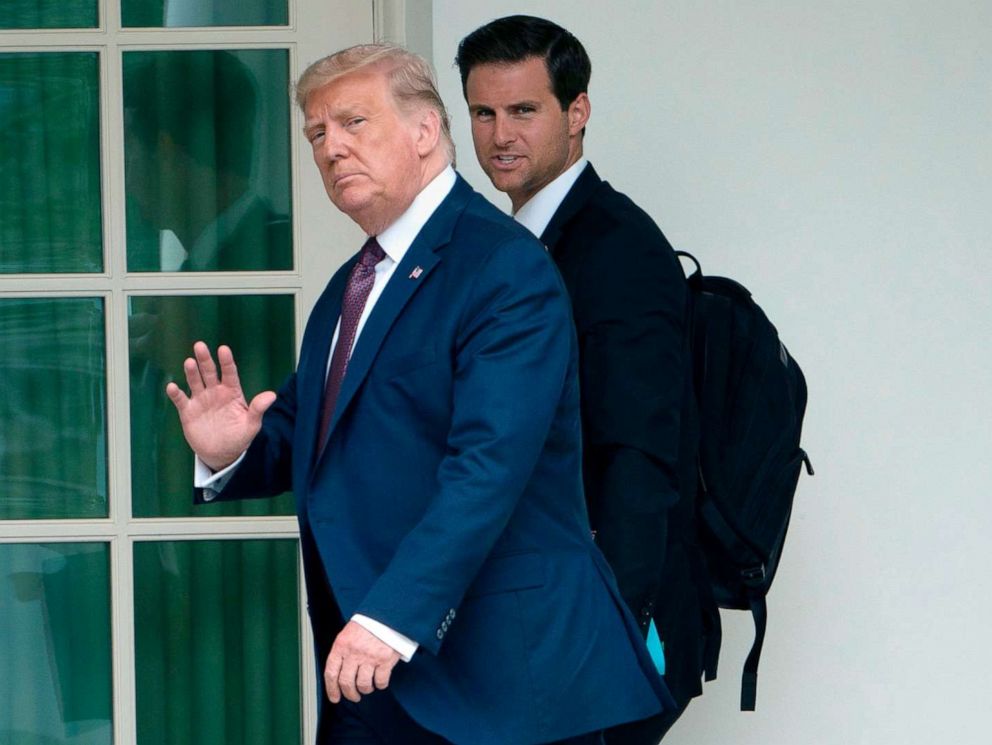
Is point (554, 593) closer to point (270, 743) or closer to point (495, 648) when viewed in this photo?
point (495, 648)

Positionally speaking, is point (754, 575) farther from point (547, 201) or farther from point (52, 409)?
point (52, 409)

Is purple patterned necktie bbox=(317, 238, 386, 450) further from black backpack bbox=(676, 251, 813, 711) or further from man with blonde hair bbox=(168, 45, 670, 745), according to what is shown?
black backpack bbox=(676, 251, 813, 711)

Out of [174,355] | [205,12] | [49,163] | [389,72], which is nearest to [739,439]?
[389,72]

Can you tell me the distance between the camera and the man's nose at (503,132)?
273cm

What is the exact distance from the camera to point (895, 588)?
3.65 metres

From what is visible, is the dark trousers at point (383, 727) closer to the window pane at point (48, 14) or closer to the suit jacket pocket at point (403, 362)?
the suit jacket pocket at point (403, 362)

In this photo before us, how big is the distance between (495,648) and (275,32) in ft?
6.13

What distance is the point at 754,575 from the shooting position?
2.84 meters

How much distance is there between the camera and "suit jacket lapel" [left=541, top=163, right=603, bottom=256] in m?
2.66

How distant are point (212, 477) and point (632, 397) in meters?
0.64

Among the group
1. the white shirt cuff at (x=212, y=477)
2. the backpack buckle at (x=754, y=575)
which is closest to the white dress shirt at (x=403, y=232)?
the white shirt cuff at (x=212, y=477)

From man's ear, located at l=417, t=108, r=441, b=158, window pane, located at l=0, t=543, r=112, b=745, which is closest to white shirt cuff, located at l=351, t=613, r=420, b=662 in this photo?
man's ear, located at l=417, t=108, r=441, b=158

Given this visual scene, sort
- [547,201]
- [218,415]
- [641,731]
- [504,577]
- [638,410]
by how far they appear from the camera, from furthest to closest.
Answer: [547,201], [641,731], [638,410], [218,415], [504,577]

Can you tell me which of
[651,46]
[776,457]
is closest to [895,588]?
[776,457]
